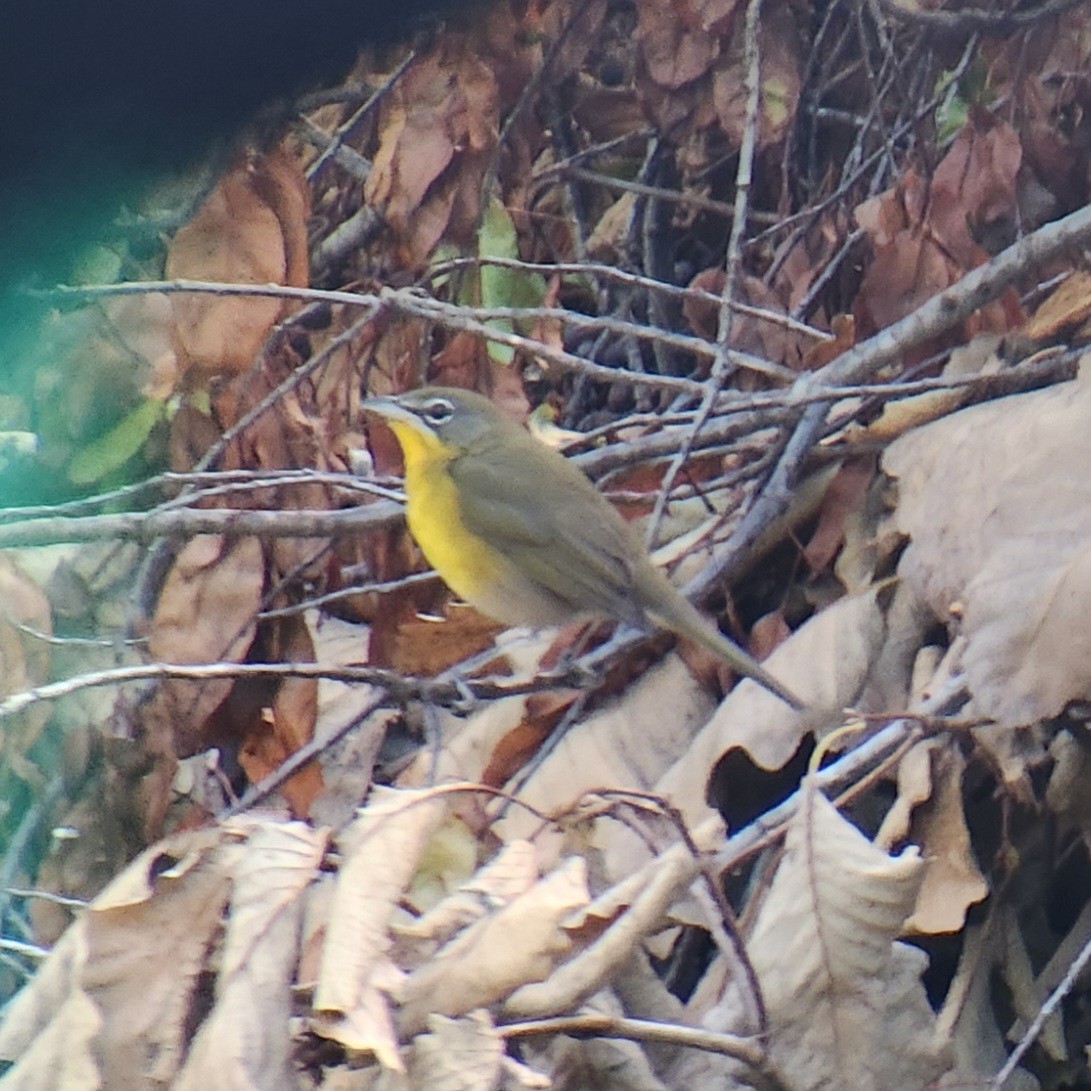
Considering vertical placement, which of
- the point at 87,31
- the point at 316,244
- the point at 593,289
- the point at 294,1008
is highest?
the point at 87,31

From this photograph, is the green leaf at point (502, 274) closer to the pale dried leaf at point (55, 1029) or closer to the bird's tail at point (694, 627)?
the bird's tail at point (694, 627)

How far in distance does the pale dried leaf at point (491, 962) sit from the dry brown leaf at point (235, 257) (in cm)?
82

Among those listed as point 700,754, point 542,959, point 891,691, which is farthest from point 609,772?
point 542,959

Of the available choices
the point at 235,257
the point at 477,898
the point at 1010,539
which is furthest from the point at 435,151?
the point at 477,898

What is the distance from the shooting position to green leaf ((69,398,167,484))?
1567 mm

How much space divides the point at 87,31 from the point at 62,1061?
644mm

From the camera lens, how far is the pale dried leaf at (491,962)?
29.8 inches

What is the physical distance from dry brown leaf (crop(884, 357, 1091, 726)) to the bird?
36 cm

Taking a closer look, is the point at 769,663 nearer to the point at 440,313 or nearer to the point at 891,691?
the point at 891,691

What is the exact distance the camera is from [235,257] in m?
1.45

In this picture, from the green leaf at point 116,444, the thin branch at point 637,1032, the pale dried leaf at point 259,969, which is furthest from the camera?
the green leaf at point 116,444

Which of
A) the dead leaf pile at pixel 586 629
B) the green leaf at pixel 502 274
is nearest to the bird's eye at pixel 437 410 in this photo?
the dead leaf pile at pixel 586 629

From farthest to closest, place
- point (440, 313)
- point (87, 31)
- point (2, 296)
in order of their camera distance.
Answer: point (440, 313) → point (2, 296) → point (87, 31)

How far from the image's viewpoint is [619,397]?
2211 millimetres
